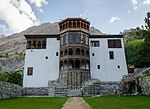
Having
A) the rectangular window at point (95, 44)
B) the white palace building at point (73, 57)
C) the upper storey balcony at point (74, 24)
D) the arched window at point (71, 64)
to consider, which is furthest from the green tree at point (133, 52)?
the arched window at point (71, 64)

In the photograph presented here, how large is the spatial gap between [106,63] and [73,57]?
6.43 m

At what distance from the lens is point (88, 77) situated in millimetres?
33312

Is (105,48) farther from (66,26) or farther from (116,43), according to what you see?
(66,26)

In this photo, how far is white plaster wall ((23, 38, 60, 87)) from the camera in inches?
1329

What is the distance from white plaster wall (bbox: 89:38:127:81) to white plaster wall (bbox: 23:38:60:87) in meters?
6.82

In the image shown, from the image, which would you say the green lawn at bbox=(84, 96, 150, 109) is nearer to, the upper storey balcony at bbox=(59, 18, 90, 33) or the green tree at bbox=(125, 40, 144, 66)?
the upper storey balcony at bbox=(59, 18, 90, 33)

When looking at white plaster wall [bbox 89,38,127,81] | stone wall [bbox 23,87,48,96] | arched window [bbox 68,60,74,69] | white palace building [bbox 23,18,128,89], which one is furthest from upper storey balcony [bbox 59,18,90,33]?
stone wall [bbox 23,87,48,96]

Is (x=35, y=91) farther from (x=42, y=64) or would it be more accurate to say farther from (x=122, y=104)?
(x=122, y=104)

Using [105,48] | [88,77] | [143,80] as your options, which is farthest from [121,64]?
[143,80]

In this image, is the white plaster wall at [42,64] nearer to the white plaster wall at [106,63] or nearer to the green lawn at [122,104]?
the white plaster wall at [106,63]

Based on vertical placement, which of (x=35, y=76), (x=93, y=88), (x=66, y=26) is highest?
(x=66, y=26)

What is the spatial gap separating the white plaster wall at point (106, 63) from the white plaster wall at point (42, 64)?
22.4 ft

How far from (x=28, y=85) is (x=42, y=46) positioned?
7.64 metres

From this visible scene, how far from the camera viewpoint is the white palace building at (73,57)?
109 feet
